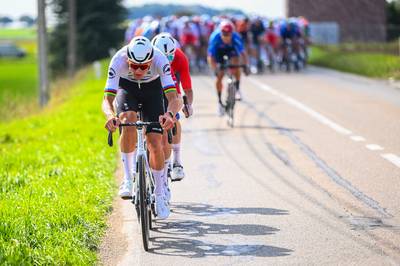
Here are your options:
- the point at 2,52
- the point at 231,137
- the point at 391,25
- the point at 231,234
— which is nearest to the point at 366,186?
the point at 231,234

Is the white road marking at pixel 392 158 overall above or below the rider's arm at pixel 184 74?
below

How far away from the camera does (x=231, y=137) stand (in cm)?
1596

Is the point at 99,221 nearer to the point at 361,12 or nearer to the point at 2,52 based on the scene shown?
the point at 361,12

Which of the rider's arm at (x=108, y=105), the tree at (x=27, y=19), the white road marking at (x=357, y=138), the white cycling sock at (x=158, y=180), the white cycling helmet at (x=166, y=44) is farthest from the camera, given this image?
the tree at (x=27, y=19)

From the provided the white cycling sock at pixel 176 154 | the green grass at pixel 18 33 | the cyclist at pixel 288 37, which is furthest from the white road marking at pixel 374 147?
the green grass at pixel 18 33

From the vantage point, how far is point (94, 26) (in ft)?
196

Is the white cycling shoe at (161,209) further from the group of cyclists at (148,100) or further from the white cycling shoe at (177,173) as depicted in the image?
the white cycling shoe at (177,173)

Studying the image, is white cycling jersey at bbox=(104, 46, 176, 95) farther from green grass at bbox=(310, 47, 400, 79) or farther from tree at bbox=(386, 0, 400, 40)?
tree at bbox=(386, 0, 400, 40)

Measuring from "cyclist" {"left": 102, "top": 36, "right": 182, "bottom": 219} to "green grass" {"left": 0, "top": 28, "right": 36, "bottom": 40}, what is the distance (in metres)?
155

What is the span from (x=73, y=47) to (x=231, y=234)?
4730 cm

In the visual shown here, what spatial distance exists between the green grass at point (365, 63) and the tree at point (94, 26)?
21221 millimetres

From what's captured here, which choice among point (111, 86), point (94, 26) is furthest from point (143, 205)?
point (94, 26)

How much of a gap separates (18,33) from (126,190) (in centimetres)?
16899

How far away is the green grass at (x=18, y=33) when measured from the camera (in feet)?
543
